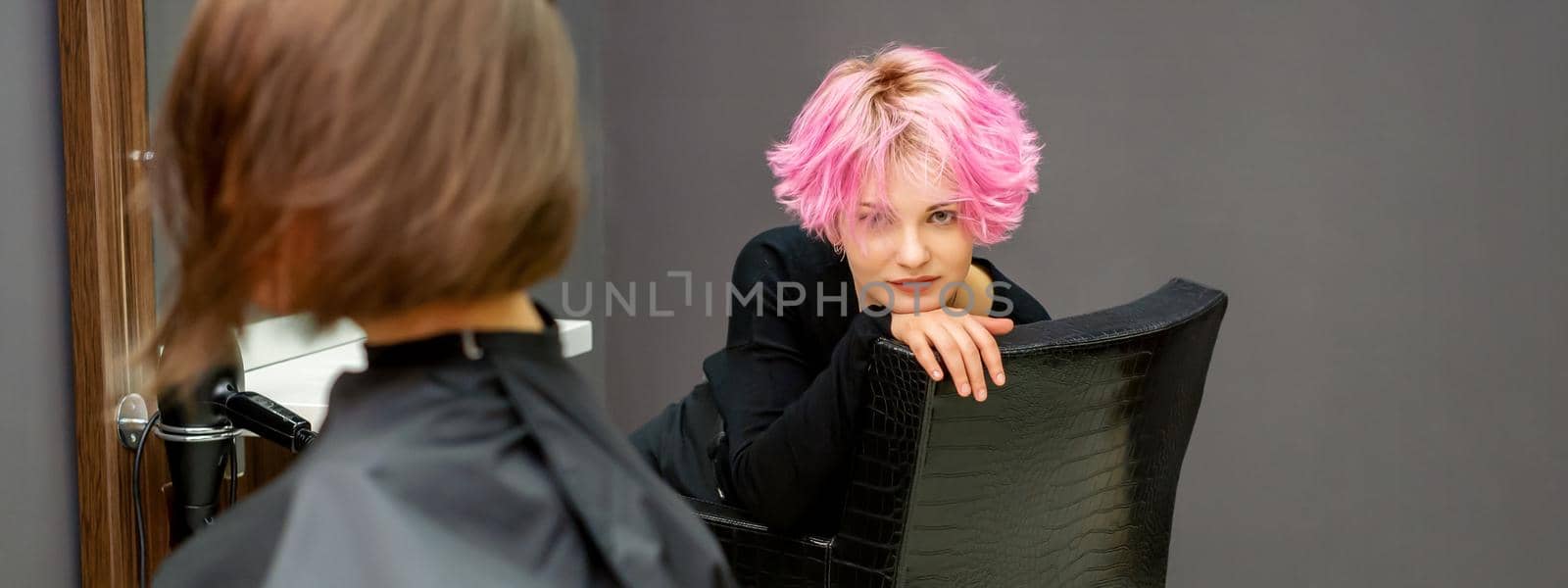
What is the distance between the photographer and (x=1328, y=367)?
2.92m

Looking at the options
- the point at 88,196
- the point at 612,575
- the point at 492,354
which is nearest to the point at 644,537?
the point at 612,575

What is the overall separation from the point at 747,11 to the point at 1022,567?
2.18m

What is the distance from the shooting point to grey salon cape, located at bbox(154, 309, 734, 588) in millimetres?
627

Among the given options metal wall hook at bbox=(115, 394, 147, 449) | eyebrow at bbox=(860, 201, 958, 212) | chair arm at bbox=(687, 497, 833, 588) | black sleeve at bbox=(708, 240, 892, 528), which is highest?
eyebrow at bbox=(860, 201, 958, 212)

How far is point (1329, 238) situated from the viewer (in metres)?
2.87

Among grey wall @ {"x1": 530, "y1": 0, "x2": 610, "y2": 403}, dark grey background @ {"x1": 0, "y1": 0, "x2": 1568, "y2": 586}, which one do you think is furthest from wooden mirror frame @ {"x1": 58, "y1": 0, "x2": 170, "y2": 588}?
grey wall @ {"x1": 530, "y1": 0, "x2": 610, "y2": 403}

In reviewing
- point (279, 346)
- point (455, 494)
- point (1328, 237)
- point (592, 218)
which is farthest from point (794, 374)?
point (592, 218)

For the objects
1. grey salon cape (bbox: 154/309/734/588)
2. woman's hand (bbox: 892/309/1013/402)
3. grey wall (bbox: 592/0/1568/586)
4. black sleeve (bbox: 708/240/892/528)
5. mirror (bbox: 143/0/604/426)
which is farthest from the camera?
grey wall (bbox: 592/0/1568/586)

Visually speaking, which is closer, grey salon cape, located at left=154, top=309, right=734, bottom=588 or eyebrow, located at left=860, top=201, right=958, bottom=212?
grey salon cape, located at left=154, top=309, right=734, bottom=588

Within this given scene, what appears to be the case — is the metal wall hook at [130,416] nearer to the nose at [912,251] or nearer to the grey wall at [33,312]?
the grey wall at [33,312]

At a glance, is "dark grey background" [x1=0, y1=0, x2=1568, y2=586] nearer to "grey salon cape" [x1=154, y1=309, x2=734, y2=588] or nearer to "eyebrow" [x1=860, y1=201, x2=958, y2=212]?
"eyebrow" [x1=860, y1=201, x2=958, y2=212]

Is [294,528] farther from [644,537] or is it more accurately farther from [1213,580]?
[1213,580]

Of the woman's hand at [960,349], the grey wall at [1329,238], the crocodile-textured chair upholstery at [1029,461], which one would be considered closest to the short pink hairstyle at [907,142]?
the crocodile-textured chair upholstery at [1029,461]

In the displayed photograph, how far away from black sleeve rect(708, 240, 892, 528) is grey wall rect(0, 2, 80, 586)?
88 centimetres
